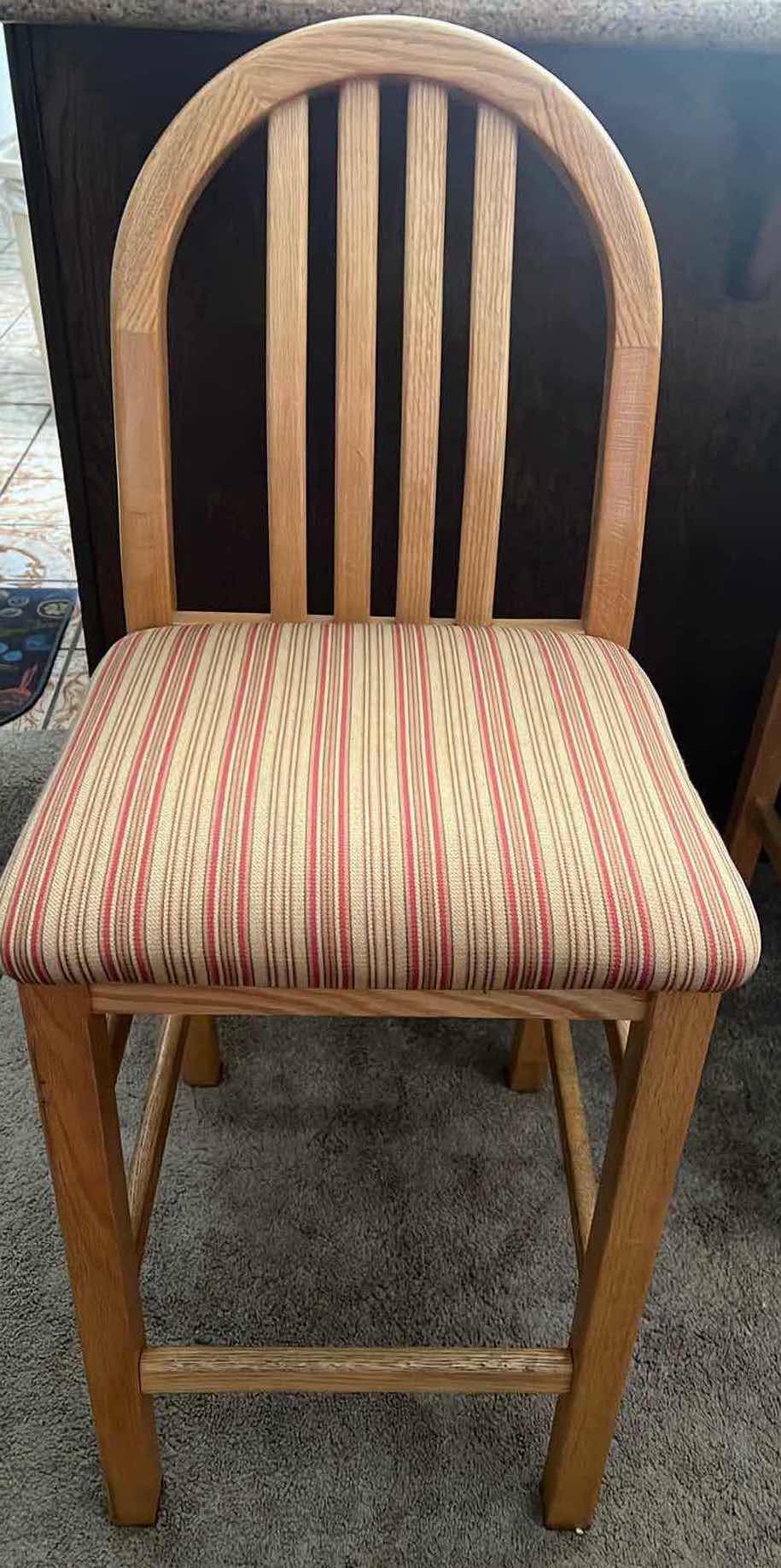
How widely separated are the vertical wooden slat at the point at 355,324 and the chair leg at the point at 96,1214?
0.35m

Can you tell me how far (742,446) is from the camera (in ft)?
3.63

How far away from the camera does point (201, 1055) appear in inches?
42.2

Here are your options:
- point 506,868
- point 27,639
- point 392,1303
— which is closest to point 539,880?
point 506,868

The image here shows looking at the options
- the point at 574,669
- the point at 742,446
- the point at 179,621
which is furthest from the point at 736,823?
the point at 179,621

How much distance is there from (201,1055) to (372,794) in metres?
0.57

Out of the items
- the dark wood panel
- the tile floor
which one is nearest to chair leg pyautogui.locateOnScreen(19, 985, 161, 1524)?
the dark wood panel

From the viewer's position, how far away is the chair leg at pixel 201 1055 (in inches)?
41.7

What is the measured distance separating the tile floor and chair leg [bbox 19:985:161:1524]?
3.02 feet

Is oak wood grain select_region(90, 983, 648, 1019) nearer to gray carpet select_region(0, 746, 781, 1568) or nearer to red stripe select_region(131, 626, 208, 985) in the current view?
red stripe select_region(131, 626, 208, 985)

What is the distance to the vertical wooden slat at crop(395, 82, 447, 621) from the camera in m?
0.69

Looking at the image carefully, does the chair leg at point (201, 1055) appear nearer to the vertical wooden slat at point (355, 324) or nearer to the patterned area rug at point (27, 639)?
the vertical wooden slat at point (355, 324)

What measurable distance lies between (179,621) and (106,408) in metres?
0.34

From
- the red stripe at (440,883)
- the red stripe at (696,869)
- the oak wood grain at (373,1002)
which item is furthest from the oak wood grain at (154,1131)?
the red stripe at (696,869)

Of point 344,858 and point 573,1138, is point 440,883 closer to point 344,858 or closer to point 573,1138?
point 344,858
